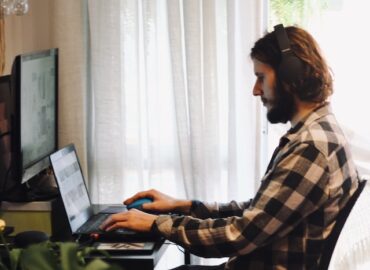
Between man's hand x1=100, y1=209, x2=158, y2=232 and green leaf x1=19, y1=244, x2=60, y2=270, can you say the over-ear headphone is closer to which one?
man's hand x1=100, y1=209, x2=158, y2=232

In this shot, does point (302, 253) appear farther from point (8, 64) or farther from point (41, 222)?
point (8, 64)

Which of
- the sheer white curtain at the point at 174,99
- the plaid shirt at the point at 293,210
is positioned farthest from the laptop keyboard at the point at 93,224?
the sheer white curtain at the point at 174,99

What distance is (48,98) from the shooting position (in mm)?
2432

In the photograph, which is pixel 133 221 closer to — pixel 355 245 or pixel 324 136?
pixel 324 136

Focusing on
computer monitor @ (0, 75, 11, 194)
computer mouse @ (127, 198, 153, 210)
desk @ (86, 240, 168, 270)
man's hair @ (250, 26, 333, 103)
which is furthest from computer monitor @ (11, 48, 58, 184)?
man's hair @ (250, 26, 333, 103)

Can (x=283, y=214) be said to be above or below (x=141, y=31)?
below

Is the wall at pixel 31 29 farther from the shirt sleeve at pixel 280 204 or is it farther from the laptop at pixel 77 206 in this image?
the shirt sleeve at pixel 280 204

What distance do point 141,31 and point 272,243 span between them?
4.48 feet

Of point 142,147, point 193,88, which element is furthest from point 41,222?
point 193,88

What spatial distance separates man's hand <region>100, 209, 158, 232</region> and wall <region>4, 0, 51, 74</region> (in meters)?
1.15

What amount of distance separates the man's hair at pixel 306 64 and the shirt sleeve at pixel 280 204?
0.64 ft

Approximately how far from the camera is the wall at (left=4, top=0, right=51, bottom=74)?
2744 millimetres

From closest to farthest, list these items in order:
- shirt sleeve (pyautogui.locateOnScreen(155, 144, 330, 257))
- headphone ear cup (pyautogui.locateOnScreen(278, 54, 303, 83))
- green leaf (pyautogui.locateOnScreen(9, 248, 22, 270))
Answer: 1. green leaf (pyautogui.locateOnScreen(9, 248, 22, 270))
2. shirt sleeve (pyautogui.locateOnScreen(155, 144, 330, 257))
3. headphone ear cup (pyautogui.locateOnScreen(278, 54, 303, 83))

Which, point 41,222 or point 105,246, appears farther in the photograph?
point 41,222
